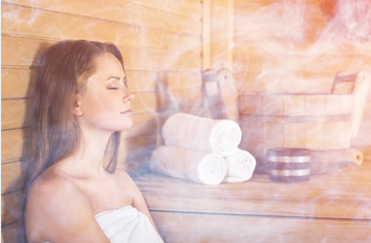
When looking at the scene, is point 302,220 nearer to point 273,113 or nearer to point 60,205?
point 273,113

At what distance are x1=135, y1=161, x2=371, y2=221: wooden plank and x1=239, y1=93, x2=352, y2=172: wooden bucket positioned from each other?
0.04 meters

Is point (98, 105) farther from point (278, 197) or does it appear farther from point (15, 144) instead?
point (278, 197)

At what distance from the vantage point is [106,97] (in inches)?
24.7

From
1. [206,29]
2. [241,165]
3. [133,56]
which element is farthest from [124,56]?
[241,165]

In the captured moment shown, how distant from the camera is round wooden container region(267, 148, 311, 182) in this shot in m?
0.66

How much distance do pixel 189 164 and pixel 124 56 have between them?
0.19m

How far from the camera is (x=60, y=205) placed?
613mm

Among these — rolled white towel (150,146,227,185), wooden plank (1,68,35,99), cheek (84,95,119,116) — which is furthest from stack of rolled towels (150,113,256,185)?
wooden plank (1,68,35,99)

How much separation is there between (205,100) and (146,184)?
0.16 m

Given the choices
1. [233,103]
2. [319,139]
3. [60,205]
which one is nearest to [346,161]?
[319,139]

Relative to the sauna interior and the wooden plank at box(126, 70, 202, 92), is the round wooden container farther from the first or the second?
the wooden plank at box(126, 70, 202, 92)

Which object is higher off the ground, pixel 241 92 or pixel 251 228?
pixel 241 92

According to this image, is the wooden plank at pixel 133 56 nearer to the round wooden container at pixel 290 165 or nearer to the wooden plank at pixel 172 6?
the wooden plank at pixel 172 6

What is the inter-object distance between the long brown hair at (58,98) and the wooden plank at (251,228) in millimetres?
174
